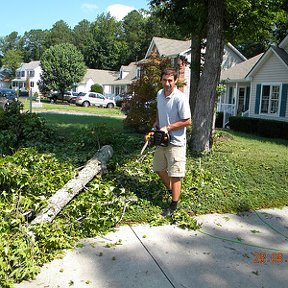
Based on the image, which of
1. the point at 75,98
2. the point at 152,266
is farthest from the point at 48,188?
the point at 75,98

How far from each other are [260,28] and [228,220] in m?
5.96

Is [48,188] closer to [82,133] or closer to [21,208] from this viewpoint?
[21,208]

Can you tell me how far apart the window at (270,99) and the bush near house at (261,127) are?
6.53ft

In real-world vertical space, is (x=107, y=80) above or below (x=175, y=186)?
above

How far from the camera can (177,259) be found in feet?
12.8

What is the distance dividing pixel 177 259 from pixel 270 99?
638 inches

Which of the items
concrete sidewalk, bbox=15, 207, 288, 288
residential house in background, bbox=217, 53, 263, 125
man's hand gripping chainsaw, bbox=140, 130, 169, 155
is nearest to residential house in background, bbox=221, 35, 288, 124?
residential house in background, bbox=217, 53, 263, 125

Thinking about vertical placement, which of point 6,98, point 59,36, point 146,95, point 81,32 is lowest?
point 6,98

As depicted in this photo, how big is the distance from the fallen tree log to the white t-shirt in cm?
137

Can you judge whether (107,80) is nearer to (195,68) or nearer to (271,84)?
(271,84)

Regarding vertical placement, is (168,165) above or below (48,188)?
above

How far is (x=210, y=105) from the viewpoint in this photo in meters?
7.19
